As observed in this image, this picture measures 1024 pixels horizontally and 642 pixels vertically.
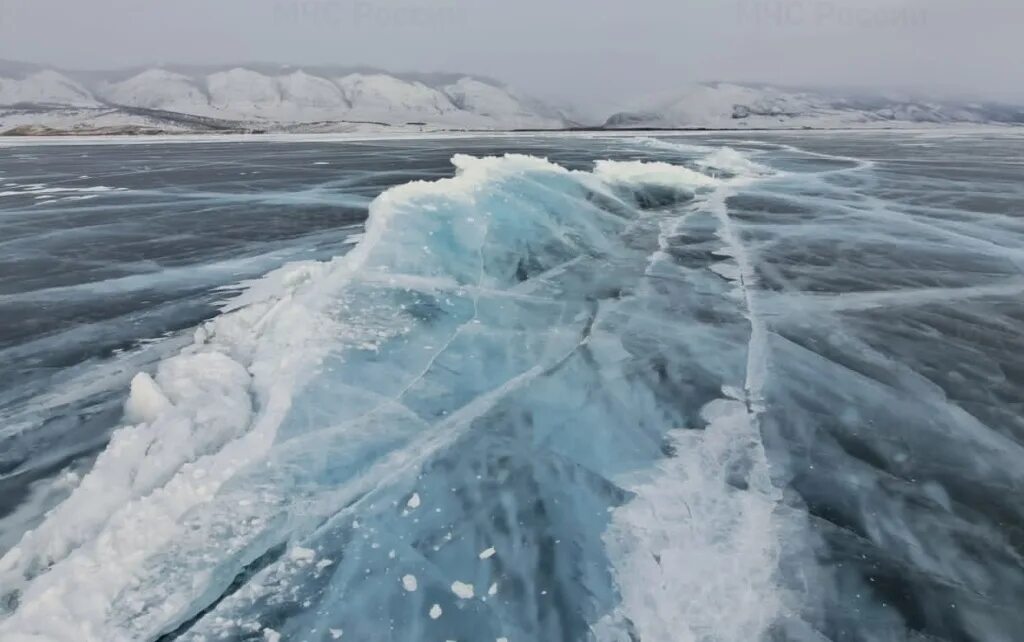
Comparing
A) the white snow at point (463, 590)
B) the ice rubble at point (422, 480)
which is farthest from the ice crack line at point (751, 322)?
the white snow at point (463, 590)

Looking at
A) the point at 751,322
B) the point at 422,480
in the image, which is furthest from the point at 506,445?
the point at 751,322

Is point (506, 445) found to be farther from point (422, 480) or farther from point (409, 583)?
point (409, 583)

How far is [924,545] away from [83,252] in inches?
357

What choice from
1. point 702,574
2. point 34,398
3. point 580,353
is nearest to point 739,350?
point 580,353

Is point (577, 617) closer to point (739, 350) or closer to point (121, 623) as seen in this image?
point (121, 623)

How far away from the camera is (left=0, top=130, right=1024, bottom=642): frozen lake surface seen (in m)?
2.33

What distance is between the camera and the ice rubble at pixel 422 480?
2301 mm

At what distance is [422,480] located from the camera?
3102 mm

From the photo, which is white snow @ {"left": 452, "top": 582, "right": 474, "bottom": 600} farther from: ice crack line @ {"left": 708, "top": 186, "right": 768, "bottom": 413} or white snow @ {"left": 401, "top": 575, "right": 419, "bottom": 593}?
ice crack line @ {"left": 708, "top": 186, "right": 768, "bottom": 413}

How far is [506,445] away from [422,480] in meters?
0.55

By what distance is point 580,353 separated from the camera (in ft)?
15.4

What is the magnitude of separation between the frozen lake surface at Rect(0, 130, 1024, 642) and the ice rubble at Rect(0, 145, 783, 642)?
0.05ft

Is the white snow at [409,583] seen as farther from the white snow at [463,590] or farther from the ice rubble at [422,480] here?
the white snow at [463,590]

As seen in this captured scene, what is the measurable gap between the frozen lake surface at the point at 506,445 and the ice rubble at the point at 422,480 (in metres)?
0.02
